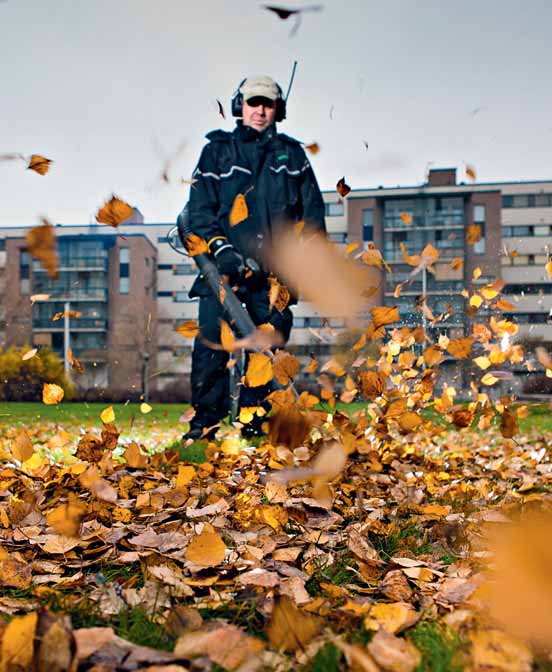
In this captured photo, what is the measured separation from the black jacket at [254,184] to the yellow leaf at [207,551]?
2.85 meters

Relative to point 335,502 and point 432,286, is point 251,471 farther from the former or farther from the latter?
point 432,286

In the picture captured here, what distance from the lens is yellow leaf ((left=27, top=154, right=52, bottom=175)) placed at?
1.85m

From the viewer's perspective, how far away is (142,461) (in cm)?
253

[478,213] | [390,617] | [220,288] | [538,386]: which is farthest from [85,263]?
[390,617]

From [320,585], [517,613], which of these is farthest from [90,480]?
[517,613]

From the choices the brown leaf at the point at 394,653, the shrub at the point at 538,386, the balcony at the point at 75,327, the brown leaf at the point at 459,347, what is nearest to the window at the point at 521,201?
the balcony at the point at 75,327

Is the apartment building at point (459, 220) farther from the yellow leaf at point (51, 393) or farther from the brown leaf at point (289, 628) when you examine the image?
the brown leaf at point (289, 628)

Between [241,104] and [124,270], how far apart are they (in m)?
40.1

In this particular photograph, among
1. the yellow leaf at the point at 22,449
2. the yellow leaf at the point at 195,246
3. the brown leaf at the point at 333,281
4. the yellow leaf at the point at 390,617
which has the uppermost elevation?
the yellow leaf at the point at 195,246

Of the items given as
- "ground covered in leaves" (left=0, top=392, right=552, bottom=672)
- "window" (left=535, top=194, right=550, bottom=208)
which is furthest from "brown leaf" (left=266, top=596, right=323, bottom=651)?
"window" (left=535, top=194, right=550, bottom=208)

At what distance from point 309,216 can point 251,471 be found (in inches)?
78.1

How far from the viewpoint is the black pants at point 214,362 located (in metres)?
4.19

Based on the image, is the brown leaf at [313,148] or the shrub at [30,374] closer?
the brown leaf at [313,148]

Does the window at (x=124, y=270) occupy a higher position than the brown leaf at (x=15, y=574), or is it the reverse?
the window at (x=124, y=270)
